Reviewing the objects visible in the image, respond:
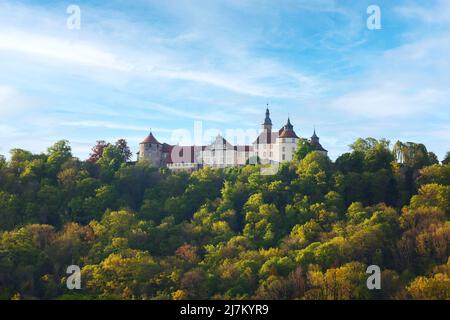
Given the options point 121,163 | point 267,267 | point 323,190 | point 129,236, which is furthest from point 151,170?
point 267,267

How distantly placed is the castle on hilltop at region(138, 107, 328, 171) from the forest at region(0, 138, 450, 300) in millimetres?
5817

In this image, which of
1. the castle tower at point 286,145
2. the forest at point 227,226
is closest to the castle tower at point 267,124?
the castle tower at point 286,145

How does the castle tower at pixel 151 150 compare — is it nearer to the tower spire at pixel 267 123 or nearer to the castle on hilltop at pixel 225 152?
the castle on hilltop at pixel 225 152

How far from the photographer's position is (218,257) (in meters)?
51.5

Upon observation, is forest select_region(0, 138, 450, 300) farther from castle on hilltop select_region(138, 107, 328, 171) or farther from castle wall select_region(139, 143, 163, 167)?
castle on hilltop select_region(138, 107, 328, 171)

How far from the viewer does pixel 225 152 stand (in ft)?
259

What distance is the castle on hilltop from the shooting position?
7706cm

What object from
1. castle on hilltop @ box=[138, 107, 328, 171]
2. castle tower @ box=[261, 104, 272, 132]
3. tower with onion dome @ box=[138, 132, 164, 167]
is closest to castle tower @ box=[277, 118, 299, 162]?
castle on hilltop @ box=[138, 107, 328, 171]

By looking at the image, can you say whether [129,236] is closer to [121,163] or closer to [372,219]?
[121,163]

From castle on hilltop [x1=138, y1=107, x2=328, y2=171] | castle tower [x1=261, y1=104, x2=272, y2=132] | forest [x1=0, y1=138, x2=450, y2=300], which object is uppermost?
castle tower [x1=261, y1=104, x2=272, y2=132]

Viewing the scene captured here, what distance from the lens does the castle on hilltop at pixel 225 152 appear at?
77.1 metres

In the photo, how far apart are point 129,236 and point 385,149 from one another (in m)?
31.4

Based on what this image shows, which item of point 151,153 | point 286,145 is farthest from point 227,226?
point 151,153
